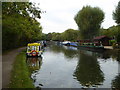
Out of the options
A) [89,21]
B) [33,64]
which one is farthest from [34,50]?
[89,21]

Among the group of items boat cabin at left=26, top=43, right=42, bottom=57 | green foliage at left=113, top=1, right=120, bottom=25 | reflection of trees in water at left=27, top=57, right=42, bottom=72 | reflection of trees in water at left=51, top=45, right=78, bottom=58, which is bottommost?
reflection of trees in water at left=27, top=57, right=42, bottom=72

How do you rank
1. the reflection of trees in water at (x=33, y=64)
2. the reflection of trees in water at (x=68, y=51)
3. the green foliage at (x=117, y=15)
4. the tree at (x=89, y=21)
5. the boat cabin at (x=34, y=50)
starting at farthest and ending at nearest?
1. the tree at (x=89, y=21)
2. the green foliage at (x=117, y=15)
3. the reflection of trees in water at (x=68, y=51)
4. the boat cabin at (x=34, y=50)
5. the reflection of trees in water at (x=33, y=64)

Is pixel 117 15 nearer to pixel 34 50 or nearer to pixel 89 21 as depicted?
pixel 89 21

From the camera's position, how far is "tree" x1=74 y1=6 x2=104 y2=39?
52156 millimetres

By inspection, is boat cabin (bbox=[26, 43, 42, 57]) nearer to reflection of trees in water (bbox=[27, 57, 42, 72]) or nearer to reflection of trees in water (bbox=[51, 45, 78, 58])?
reflection of trees in water (bbox=[27, 57, 42, 72])

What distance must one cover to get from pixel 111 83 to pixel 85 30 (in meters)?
43.9

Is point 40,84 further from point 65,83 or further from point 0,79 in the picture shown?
point 0,79

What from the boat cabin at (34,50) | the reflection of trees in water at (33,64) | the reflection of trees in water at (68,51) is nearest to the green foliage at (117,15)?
the reflection of trees in water at (68,51)

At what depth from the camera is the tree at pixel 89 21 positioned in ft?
171

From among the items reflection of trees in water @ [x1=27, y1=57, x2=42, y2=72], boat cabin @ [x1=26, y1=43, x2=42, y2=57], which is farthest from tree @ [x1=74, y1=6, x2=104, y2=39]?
reflection of trees in water @ [x1=27, y1=57, x2=42, y2=72]

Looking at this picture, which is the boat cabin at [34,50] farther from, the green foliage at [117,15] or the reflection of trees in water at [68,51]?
the green foliage at [117,15]

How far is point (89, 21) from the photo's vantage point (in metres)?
52.3

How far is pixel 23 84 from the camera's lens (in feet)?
27.3

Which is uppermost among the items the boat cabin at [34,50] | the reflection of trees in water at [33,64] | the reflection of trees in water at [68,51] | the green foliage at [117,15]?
the green foliage at [117,15]
